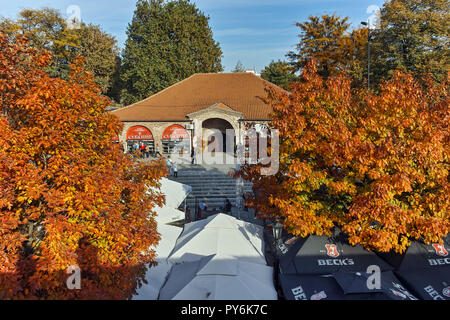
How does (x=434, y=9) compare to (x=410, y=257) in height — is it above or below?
above

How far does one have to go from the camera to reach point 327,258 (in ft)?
29.7

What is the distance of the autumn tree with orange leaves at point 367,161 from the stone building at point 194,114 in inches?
656

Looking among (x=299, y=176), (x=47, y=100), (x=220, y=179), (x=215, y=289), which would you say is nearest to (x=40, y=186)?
(x=47, y=100)

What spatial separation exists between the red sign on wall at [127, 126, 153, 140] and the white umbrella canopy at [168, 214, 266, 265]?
700 inches

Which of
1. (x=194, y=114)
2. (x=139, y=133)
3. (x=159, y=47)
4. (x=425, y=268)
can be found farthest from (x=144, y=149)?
(x=425, y=268)

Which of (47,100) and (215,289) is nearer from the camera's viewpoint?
(47,100)

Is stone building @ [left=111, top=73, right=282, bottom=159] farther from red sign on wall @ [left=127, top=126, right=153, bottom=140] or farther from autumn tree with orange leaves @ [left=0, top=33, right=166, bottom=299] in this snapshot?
autumn tree with orange leaves @ [left=0, top=33, right=166, bottom=299]

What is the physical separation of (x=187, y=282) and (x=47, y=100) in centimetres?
554

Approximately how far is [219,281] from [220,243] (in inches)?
90.6

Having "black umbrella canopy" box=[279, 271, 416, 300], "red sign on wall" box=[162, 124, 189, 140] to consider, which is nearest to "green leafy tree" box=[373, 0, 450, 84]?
"red sign on wall" box=[162, 124, 189, 140]

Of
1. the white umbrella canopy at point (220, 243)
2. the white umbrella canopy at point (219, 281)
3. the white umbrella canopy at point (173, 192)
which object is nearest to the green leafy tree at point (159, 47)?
the white umbrella canopy at point (173, 192)

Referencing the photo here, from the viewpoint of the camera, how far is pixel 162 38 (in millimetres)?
33719

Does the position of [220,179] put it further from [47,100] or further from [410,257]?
[47,100]

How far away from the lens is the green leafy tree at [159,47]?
3331cm
